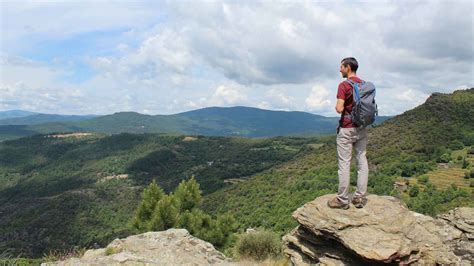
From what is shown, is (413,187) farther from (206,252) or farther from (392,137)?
(206,252)

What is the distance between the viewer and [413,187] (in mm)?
49188

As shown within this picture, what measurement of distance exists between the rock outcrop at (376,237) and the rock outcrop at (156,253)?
2.64 m

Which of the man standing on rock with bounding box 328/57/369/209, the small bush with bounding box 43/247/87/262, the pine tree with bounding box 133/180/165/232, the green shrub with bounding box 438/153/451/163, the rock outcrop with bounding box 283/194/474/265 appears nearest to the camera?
the rock outcrop with bounding box 283/194/474/265

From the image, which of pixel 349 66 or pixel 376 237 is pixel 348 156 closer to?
pixel 376 237

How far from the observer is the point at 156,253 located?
35.8ft

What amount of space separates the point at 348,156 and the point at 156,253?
6229mm

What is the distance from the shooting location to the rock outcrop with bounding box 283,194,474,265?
7652 mm

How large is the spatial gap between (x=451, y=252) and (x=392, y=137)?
7536cm

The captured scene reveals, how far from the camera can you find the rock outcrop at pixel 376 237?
25.1ft

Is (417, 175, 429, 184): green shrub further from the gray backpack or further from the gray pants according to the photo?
the gray backpack

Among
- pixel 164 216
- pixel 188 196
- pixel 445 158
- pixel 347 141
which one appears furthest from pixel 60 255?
pixel 445 158

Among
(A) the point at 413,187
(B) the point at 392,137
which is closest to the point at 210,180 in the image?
(B) the point at 392,137

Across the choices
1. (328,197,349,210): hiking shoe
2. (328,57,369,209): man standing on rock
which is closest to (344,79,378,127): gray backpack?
(328,57,369,209): man standing on rock

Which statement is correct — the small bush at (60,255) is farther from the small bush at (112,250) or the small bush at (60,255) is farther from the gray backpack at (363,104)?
the gray backpack at (363,104)
